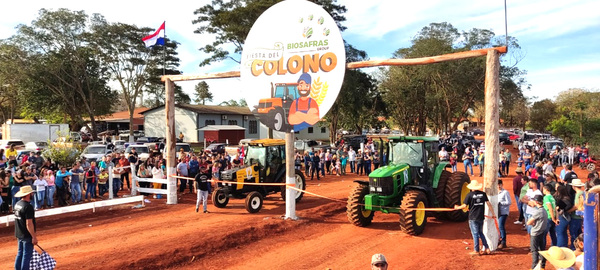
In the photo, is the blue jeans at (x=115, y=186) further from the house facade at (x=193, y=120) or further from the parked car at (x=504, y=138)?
the parked car at (x=504, y=138)

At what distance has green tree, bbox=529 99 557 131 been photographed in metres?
61.2

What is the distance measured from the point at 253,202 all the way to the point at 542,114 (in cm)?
6528

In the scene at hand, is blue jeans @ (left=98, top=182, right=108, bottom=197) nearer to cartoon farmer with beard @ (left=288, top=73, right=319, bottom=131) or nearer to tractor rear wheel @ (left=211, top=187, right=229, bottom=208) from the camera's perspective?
tractor rear wheel @ (left=211, top=187, right=229, bottom=208)

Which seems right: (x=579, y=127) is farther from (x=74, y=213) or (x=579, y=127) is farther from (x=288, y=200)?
(x=74, y=213)

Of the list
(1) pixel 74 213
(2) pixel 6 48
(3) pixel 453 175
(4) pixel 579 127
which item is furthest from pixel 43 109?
(4) pixel 579 127

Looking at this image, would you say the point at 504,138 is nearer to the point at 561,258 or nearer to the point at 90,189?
the point at 90,189

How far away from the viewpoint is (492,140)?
335 inches

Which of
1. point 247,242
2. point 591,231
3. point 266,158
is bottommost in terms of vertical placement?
point 247,242

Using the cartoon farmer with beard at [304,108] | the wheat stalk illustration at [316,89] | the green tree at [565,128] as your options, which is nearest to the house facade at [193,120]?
the green tree at [565,128]

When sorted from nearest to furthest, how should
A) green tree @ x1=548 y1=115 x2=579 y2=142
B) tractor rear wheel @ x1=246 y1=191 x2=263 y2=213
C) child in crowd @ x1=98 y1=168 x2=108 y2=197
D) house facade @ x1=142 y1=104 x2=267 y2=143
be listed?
tractor rear wheel @ x1=246 y1=191 x2=263 y2=213, child in crowd @ x1=98 y1=168 x2=108 y2=197, green tree @ x1=548 y1=115 x2=579 y2=142, house facade @ x1=142 y1=104 x2=267 y2=143

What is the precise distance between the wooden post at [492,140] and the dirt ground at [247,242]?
554mm

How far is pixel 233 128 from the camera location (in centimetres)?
4681

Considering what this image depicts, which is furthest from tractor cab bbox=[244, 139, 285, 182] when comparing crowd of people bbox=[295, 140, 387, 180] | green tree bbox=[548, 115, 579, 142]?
green tree bbox=[548, 115, 579, 142]

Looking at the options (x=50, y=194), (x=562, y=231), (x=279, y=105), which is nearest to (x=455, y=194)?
(x=562, y=231)
